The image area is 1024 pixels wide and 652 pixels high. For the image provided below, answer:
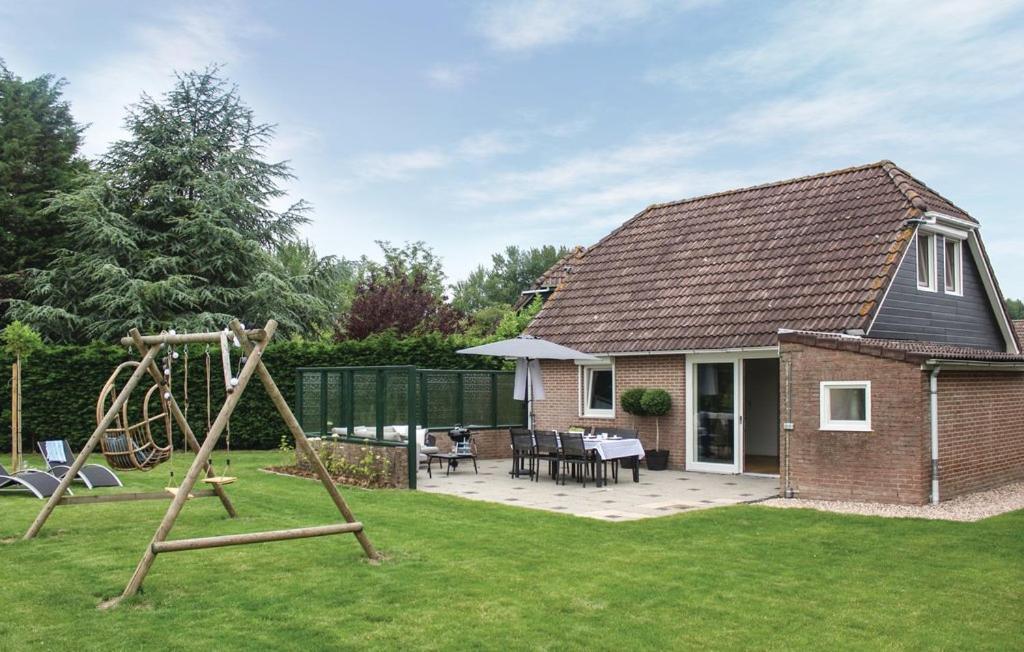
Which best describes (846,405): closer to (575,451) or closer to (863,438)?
(863,438)

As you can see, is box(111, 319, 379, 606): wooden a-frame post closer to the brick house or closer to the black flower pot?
the brick house

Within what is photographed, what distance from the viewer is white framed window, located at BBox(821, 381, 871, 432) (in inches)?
496

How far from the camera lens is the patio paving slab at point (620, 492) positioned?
1202 cm

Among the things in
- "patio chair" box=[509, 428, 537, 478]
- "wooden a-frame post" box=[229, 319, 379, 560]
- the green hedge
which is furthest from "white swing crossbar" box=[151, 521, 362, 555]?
the green hedge

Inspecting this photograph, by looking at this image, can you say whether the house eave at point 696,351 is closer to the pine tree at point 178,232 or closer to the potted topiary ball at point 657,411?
the potted topiary ball at point 657,411

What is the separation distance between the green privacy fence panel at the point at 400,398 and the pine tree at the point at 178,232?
38.0 feet

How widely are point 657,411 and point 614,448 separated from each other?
8.21ft

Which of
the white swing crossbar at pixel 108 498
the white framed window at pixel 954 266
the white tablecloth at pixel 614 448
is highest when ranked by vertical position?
the white framed window at pixel 954 266

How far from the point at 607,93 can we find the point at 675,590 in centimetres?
1641

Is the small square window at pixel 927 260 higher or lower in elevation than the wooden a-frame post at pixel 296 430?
higher

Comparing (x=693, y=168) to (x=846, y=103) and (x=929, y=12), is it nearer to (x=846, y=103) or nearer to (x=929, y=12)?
(x=846, y=103)

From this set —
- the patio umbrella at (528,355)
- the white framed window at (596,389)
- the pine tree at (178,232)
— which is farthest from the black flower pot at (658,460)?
the pine tree at (178,232)

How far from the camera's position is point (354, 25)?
17.8 m

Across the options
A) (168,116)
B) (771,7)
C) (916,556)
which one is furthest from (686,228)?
(168,116)
